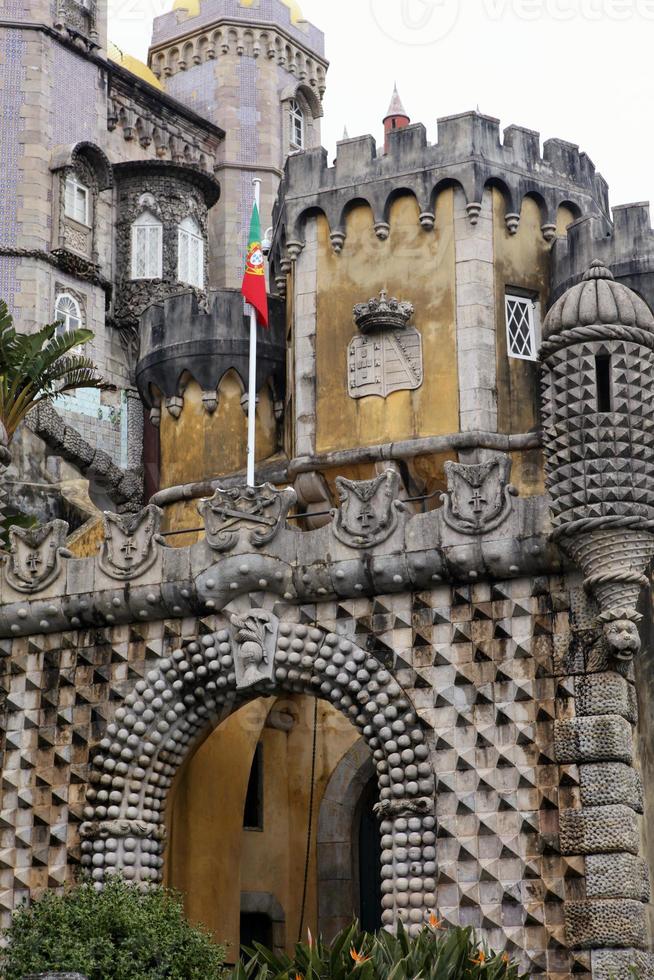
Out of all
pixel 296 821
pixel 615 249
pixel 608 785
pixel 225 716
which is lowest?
pixel 608 785

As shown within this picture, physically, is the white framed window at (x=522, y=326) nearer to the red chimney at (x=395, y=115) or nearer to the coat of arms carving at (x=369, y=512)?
the coat of arms carving at (x=369, y=512)

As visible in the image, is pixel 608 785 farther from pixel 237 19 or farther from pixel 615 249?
Result: pixel 237 19

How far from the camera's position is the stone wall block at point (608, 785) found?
21.1m

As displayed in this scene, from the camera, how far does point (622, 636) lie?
21094 millimetres

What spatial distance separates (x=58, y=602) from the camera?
986 inches

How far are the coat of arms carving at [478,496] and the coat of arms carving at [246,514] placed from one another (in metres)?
2.46

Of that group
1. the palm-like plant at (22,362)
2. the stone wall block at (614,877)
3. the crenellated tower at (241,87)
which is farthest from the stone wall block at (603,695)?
the crenellated tower at (241,87)

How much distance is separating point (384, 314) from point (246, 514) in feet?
17.3

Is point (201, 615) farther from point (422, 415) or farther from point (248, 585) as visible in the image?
point (422, 415)

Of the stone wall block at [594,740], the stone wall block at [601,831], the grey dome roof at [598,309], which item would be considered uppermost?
the grey dome roof at [598,309]

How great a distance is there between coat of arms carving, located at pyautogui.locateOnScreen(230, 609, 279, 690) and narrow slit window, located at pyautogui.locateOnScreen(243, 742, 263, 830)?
6381 mm

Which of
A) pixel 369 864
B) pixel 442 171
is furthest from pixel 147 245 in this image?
pixel 369 864

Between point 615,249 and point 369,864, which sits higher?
point 615,249

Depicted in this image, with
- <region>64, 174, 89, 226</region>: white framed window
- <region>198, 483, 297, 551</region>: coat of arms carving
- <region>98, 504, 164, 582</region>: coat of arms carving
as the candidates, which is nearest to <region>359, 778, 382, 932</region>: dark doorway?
<region>98, 504, 164, 582</region>: coat of arms carving
